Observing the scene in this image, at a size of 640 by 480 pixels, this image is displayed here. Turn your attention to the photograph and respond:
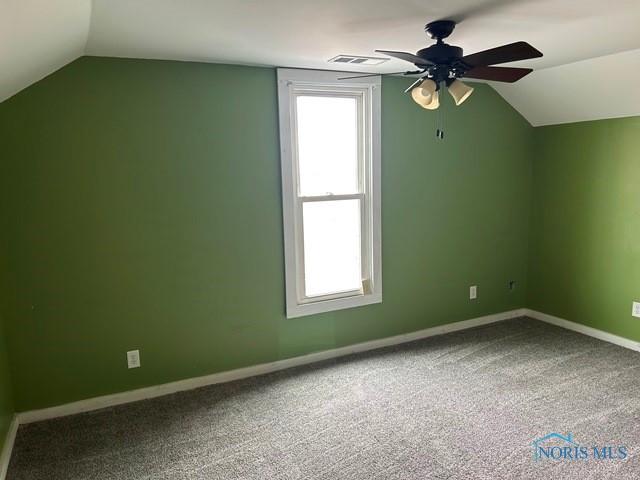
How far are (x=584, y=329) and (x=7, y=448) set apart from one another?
14.0 feet

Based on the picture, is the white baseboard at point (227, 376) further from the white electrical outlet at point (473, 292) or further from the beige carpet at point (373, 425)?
the white electrical outlet at point (473, 292)

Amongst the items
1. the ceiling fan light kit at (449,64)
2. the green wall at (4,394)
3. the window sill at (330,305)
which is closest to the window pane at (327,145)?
the window sill at (330,305)

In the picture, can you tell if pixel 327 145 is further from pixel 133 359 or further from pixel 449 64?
pixel 133 359

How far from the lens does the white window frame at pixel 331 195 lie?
3172 mm

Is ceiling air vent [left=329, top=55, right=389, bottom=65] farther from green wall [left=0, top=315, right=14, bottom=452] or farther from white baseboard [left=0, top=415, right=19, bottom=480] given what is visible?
white baseboard [left=0, top=415, right=19, bottom=480]

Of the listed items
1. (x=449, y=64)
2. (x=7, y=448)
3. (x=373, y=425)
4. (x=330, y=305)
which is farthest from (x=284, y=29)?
(x=7, y=448)

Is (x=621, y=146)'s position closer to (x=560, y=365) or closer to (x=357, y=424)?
(x=560, y=365)

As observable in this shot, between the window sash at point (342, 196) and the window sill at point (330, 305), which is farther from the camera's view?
the window sill at point (330, 305)

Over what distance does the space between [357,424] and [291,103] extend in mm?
2150

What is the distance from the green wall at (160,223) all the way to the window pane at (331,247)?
234mm

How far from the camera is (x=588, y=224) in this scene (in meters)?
3.87

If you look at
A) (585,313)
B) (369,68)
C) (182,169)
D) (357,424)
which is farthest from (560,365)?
(182,169)

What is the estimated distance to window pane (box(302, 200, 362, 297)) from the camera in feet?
11.3

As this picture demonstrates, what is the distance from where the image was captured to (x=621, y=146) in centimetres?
356
